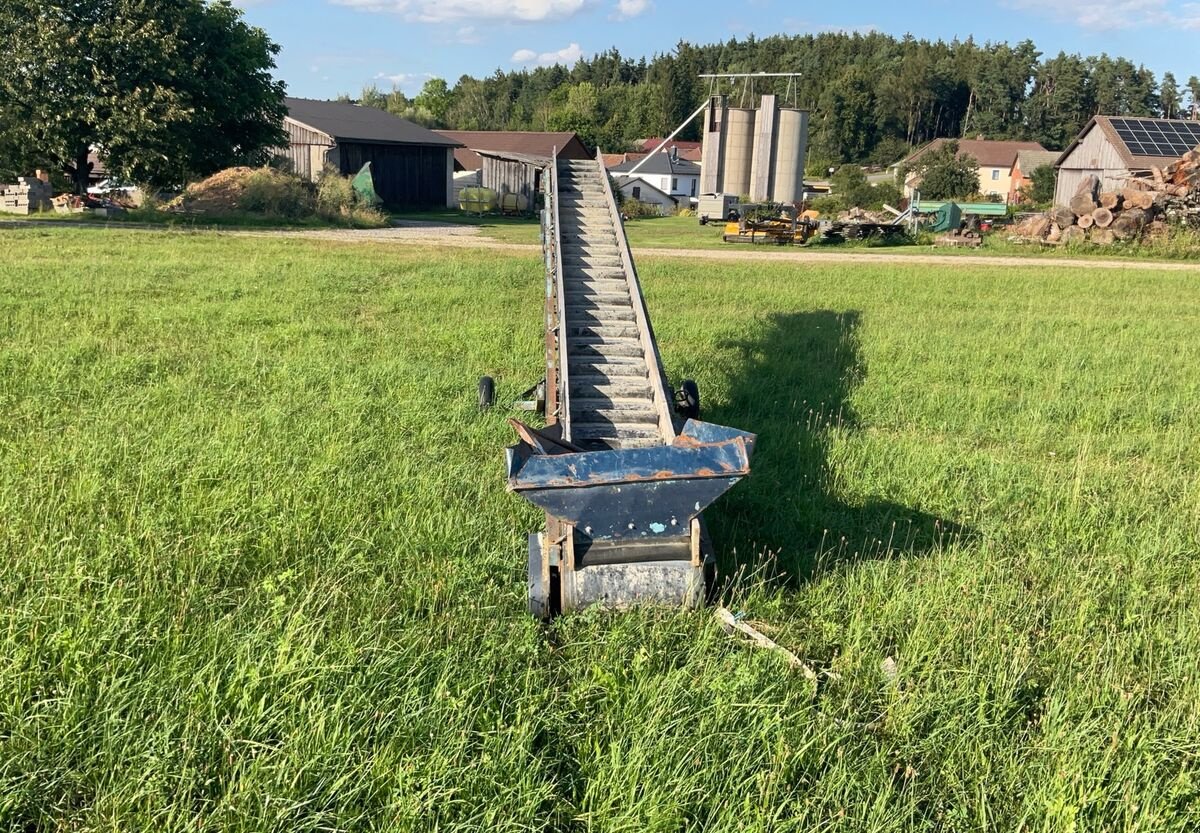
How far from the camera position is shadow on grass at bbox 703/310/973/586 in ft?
16.3

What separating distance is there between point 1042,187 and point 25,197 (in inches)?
2373

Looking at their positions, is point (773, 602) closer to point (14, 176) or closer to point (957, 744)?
point (957, 744)

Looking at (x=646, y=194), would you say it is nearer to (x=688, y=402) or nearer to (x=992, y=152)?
(x=992, y=152)

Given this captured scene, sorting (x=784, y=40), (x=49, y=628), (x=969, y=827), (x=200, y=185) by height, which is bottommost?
(x=969, y=827)

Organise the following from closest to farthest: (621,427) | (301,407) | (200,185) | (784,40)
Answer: (621,427) → (301,407) → (200,185) → (784,40)

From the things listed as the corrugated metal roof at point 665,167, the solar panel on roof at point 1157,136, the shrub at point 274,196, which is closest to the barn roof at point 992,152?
the corrugated metal roof at point 665,167

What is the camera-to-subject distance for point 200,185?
30859 mm

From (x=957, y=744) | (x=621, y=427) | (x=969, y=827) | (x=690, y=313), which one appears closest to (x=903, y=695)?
(x=957, y=744)

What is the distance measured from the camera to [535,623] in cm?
404

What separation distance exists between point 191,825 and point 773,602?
8.79 ft

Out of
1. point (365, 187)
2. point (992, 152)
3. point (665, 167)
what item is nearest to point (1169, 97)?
point (992, 152)

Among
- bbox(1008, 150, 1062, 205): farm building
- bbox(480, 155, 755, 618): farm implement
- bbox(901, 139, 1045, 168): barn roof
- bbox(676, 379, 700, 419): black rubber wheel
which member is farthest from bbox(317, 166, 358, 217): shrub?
bbox(901, 139, 1045, 168): barn roof

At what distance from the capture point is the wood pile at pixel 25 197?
30.2 meters

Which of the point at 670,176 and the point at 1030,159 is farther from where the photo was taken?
the point at 1030,159
